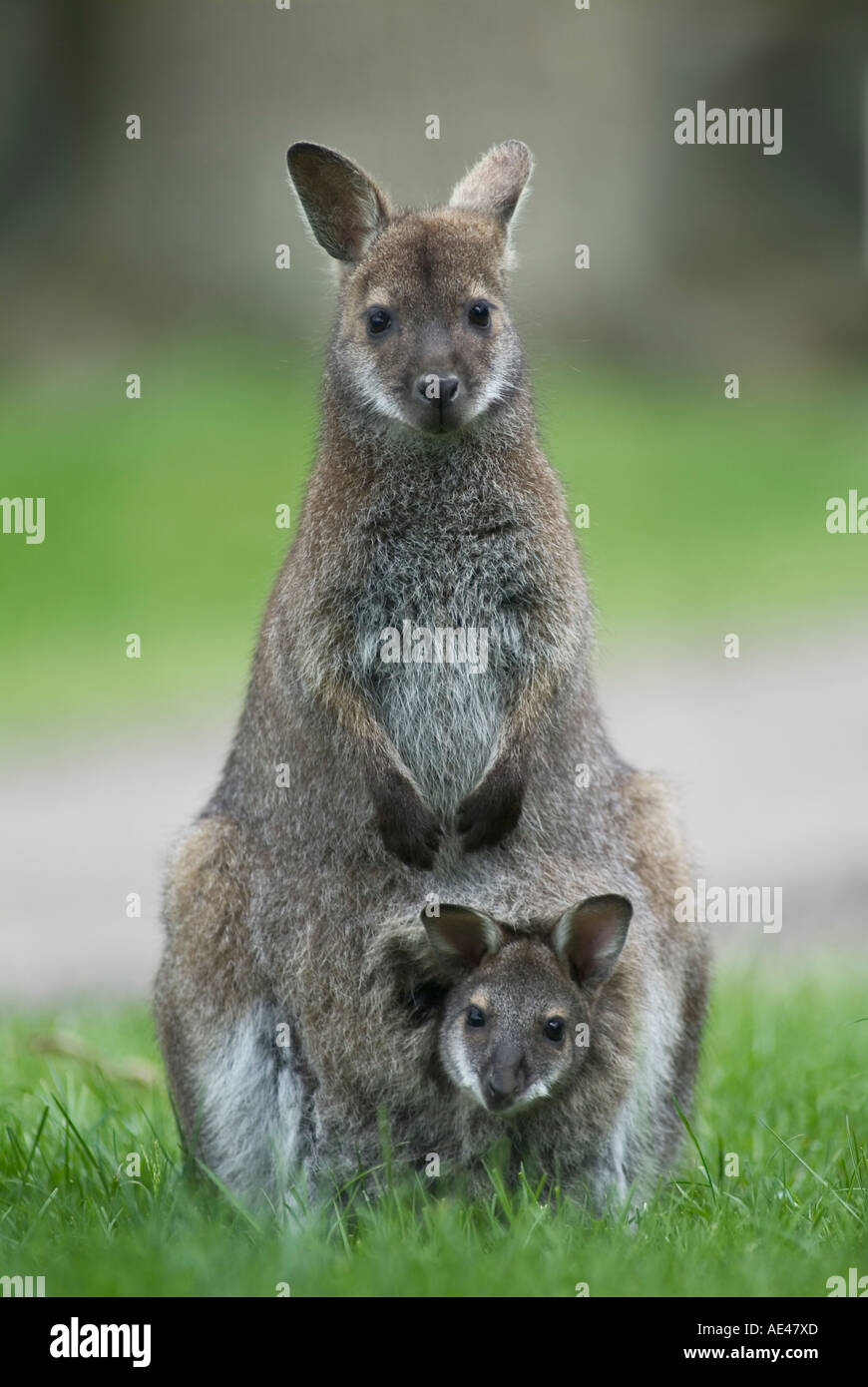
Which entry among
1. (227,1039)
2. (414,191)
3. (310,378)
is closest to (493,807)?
(227,1039)

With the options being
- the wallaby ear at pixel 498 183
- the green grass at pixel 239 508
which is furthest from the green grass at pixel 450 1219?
the green grass at pixel 239 508

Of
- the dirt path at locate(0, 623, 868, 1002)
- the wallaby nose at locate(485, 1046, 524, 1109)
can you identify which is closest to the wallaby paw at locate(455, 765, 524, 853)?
the wallaby nose at locate(485, 1046, 524, 1109)

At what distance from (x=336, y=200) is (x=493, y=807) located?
2.00 m

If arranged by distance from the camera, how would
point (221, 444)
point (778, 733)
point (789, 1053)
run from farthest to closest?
point (221, 444) < point (778, 733) < point (789, 1053)

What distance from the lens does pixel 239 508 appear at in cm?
2078

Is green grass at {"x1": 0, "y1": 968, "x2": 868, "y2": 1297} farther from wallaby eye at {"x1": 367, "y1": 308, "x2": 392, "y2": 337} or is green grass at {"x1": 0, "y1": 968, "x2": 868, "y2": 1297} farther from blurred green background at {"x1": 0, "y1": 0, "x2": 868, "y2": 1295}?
blurred green background at {"x1": 0, "y1": 0, "x2": 868, "y2": 1295}

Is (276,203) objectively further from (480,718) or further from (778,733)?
(480,718)

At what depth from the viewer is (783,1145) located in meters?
5.99

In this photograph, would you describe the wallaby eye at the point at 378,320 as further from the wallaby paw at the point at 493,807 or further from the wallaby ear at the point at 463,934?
the wallaby ear at the point at 463,934

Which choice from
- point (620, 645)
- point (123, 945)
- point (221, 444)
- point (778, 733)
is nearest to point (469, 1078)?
point (123, 945)

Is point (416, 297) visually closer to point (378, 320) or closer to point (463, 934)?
point (378, 320)
